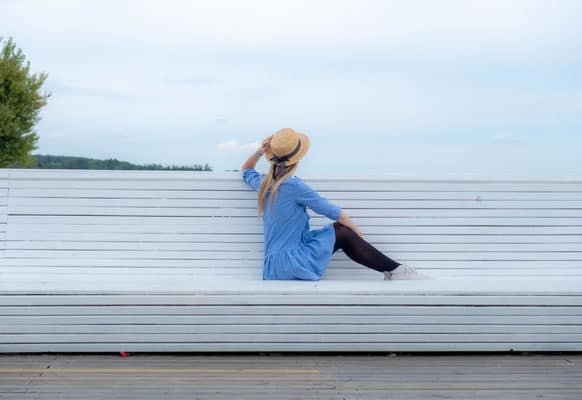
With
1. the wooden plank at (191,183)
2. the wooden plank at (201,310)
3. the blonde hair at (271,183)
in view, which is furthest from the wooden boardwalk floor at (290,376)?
the wooden plank at (191,183)

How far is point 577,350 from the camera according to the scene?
5.06m

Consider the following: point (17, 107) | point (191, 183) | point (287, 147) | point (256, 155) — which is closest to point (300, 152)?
point (287, 147)

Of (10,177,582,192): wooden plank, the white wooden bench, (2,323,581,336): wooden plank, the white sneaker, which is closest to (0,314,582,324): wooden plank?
(2,323,581,336): wooden plank

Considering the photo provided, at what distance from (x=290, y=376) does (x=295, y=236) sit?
130 centimetres

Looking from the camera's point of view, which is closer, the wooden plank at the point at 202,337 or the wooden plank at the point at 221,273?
the wooden plank at the point at 202,337

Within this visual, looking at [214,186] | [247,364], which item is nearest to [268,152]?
[214,186]

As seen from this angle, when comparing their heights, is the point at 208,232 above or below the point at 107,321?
above

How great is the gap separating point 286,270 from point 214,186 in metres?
A: 0.97

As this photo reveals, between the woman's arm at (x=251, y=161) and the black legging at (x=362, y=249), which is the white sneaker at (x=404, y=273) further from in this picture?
Result: the woman's arm at (x=251, y=161)

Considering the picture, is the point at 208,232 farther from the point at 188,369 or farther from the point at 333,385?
the point at 333,385

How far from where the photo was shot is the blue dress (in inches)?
216

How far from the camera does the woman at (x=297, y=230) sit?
18.1 feet

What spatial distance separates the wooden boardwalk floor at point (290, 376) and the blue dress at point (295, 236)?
28.1 inches

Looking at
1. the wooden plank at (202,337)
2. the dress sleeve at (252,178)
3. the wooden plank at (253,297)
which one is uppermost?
the dress sleeve at (252,178)
